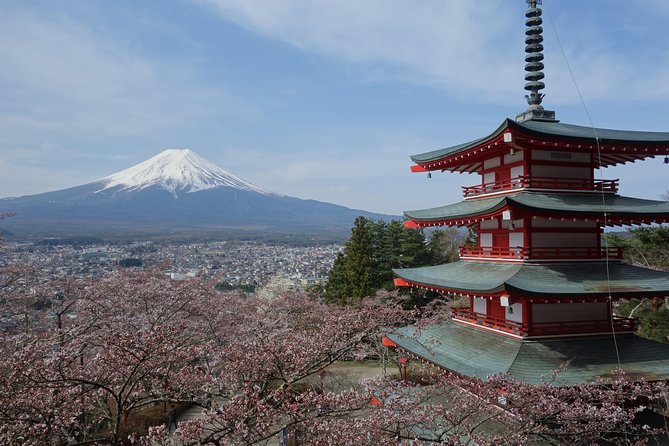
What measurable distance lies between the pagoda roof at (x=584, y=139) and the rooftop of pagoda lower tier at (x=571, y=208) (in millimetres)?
1112

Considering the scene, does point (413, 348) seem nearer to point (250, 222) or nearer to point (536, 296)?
point (536, 296)

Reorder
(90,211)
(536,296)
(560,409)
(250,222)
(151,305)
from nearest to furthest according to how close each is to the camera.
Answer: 1. (560,409)
2. (536,296)
3. (151,305)
4. (90,211)
5. (250,222)

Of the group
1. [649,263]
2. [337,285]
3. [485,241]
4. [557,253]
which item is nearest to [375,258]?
[337,285]

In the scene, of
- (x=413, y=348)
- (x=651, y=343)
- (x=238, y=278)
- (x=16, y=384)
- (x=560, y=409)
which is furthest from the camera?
(x=238, y=278)

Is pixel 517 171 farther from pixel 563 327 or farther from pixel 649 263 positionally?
pixel 649 263

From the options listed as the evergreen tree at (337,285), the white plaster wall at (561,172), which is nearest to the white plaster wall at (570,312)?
the white plaster wall at (561,172)

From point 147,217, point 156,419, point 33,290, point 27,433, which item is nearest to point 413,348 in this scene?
point 27,433

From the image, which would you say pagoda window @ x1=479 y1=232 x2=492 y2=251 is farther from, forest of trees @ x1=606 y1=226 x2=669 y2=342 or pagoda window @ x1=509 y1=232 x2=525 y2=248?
forest of trees @ x1=606 y1=226 x2=669 y2=342

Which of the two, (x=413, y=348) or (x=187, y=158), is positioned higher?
(x=187, y=158)

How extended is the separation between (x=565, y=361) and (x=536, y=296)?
155 centimetres

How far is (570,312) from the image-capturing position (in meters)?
10.2

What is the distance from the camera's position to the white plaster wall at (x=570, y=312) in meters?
10.0

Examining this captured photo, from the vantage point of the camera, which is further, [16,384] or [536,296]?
[536,296]

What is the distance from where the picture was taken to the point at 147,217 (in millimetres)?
132375
